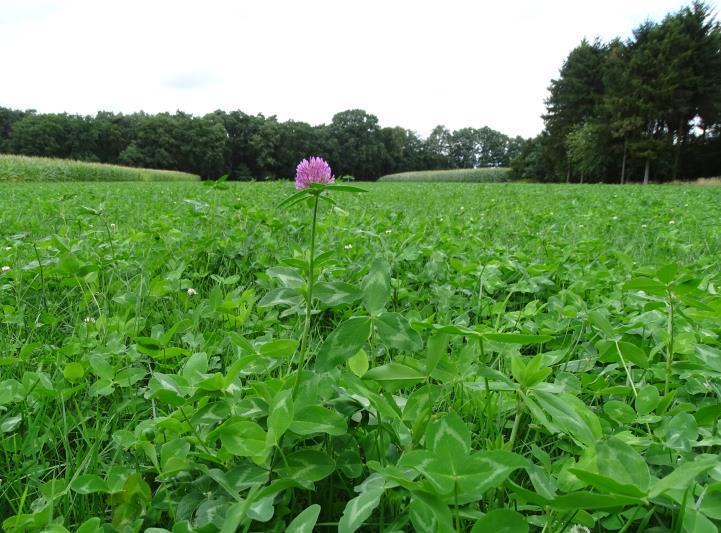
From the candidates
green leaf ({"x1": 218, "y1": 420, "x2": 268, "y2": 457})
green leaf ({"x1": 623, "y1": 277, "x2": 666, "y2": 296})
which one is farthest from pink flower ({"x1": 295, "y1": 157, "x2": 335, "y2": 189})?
green leaf ({"x1": 623, "y1": 277, "x2": 666, "y2": 296})

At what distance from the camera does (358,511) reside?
0.52 m

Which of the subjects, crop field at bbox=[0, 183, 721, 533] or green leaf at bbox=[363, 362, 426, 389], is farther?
green leaf at bbox=[363, 362, 426, 389]

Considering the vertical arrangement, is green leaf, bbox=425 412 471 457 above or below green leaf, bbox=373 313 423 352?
below

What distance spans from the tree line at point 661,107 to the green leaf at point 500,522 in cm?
3497

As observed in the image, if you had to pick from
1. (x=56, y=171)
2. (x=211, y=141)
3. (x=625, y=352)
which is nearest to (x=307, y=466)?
(x=625, y=352)

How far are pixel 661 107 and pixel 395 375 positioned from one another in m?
37.9

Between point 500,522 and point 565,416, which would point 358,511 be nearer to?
point 500,522

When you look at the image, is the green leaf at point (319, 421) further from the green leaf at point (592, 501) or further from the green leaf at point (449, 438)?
the green leaf at point (592, 501)

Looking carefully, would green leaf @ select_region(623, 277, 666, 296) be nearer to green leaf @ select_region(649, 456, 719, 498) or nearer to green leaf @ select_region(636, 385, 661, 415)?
green leaf @ select_region(636, 385, 661, 415)

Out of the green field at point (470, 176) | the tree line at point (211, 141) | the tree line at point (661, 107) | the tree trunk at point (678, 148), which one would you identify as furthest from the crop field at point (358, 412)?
the tree line at point (211, 141)

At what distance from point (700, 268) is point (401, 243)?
140 centimetres

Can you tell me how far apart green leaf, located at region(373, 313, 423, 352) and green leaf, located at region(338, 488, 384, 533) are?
19 centimetres

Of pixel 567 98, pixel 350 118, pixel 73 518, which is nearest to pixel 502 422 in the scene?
pixel 73 518

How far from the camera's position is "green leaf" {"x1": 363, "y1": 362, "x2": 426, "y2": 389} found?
0.69 m
